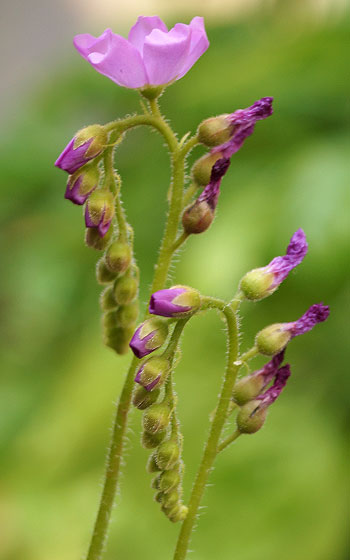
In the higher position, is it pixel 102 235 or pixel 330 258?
pixel 102 235

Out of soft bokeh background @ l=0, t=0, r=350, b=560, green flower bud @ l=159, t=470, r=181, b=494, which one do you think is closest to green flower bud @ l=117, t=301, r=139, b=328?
green flower bud @ l=159, t=470, r=181, b=494

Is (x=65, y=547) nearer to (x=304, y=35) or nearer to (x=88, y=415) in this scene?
(x=88, y=415)

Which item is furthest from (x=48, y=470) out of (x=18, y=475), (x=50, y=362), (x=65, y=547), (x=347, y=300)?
(x=347, y=300)

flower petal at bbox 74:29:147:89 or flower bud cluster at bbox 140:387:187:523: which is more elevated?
flower petal at bbox 74:29:147:89

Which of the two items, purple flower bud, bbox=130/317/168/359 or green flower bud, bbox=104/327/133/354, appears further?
green flower bud, bbox=104/327/133/354

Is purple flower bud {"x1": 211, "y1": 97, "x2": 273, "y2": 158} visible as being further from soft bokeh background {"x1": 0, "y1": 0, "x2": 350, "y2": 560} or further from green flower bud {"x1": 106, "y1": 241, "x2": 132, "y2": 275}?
soft bokeh background {"x1": 0, "y1": 0, "x2": 350, "y2": 560}

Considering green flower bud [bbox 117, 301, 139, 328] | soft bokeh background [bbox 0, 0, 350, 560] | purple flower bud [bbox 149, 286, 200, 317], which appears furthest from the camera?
soft bokeh background [bbox 0, 0, 350, 560]

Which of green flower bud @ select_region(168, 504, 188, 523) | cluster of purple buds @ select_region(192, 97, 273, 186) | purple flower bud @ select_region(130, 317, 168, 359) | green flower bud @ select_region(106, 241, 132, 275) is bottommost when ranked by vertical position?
green flower bud @ select_region(168, 504, 188, 523)
